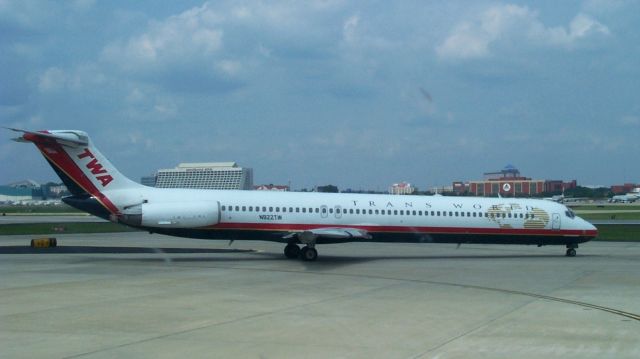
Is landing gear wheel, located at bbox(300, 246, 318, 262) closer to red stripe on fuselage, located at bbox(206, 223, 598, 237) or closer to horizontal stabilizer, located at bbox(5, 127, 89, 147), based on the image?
red stripe on fuselage, located at bbox(206, 223, 598, 237)

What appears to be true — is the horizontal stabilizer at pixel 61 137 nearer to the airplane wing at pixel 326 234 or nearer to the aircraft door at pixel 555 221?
the airplane wing at pixel 326 234

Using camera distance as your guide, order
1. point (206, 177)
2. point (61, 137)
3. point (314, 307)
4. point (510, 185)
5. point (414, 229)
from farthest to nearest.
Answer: point (510, 185), point (206, 177), point (414, 229), point (61, 137), point (314, 307)

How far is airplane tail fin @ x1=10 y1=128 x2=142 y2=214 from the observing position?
77.4 ft

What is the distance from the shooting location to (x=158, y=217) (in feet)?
79.6

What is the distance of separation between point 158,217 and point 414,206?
9834 millimetres

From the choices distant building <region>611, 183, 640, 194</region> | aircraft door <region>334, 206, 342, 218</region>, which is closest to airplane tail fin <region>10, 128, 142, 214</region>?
aircraft door <region>334, 206, 342, 218</region>

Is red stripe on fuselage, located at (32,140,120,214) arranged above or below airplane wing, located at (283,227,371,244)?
above

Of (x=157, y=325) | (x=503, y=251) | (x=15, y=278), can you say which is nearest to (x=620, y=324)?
(x=157, y=325)

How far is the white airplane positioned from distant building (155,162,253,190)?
80.9 ft

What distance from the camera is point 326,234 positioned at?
966 inches

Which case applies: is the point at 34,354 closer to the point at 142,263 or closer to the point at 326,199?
the point at 142,263

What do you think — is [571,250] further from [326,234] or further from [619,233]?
[619,233]

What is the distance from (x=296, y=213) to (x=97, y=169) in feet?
23.9

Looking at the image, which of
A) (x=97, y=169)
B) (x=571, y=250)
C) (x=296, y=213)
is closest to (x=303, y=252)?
(x=296, y=213)
